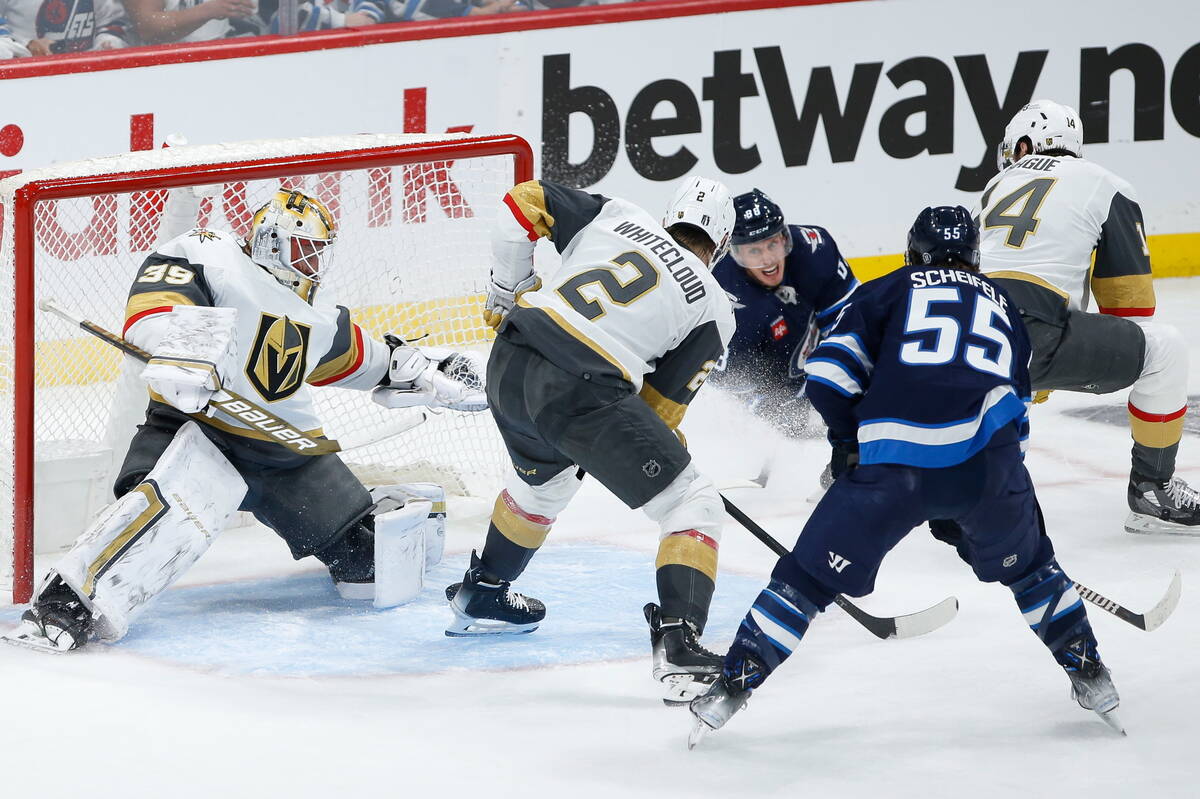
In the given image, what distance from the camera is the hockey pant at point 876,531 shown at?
7.45ft

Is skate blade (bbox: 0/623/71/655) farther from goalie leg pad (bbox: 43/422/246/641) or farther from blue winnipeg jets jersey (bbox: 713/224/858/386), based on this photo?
blue winnipeg jets jersey (bbox: 713/224/858/386)

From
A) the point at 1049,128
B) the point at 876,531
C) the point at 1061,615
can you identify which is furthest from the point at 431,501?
the point at 1049,128

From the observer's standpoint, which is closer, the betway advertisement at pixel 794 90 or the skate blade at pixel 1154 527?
the skate blade at pixel 1154 527

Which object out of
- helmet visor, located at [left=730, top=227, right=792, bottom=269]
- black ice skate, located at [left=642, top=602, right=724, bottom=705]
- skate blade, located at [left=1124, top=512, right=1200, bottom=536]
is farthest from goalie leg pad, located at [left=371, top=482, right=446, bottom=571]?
skate blade, located at [left=1124, top=512, right=1200, bottom=536]

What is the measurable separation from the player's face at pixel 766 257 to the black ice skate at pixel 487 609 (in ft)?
3.37

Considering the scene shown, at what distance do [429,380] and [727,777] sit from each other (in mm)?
1507

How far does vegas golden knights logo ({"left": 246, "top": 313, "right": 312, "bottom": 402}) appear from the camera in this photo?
121 inches

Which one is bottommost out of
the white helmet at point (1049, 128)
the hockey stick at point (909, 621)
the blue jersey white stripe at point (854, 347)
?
the hockey stick at point (909, 621)

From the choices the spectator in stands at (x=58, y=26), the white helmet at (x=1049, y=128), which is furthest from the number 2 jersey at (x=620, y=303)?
the spectator in stands at (x=58, y=26)

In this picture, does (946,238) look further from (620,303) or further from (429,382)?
(429,382)

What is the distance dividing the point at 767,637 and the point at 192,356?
1.19 meters

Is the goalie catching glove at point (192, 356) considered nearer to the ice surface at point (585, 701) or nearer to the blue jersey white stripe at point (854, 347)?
the ice surface at point (585, 701)

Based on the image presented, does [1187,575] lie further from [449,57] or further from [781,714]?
[449,57]

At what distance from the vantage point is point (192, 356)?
8.97 ft
